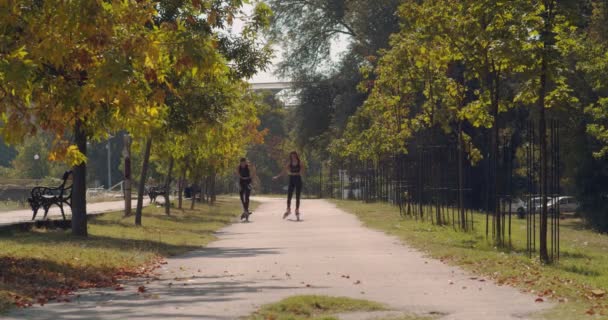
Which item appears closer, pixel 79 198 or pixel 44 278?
pixel 44 278

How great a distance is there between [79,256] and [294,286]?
505 centimetres

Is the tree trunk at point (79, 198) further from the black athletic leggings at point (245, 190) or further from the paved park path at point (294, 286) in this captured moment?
the black athletic leggings at point (245, 190)

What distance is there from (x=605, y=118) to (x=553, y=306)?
99.6ft

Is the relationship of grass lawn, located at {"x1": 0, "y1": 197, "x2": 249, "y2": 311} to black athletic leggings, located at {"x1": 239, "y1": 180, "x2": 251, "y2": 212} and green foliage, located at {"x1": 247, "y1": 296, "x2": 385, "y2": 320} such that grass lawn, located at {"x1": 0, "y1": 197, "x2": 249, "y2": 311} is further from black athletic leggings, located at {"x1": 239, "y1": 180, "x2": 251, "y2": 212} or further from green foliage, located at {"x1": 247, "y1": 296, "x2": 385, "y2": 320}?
black athletic leggings, located at {"x1": 239, "y1": 180, "x2": 251, "y2": 212}

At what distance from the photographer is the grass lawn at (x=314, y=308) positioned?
10070mm

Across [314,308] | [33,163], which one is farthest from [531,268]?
[33,163]

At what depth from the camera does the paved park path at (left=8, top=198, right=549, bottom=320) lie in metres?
10.5

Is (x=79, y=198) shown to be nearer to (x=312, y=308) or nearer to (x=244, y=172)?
(x=244, y=172)

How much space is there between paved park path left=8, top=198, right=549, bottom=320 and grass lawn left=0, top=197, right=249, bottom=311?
0.44 m

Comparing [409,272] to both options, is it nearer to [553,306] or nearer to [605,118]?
[553,306]

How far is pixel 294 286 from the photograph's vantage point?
42.1ft

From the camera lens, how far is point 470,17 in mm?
21422

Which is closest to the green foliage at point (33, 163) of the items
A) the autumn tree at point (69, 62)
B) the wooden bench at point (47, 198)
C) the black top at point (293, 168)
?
the black top at point (293, 168)

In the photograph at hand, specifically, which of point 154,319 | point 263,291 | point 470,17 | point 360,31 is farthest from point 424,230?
point 360,31
